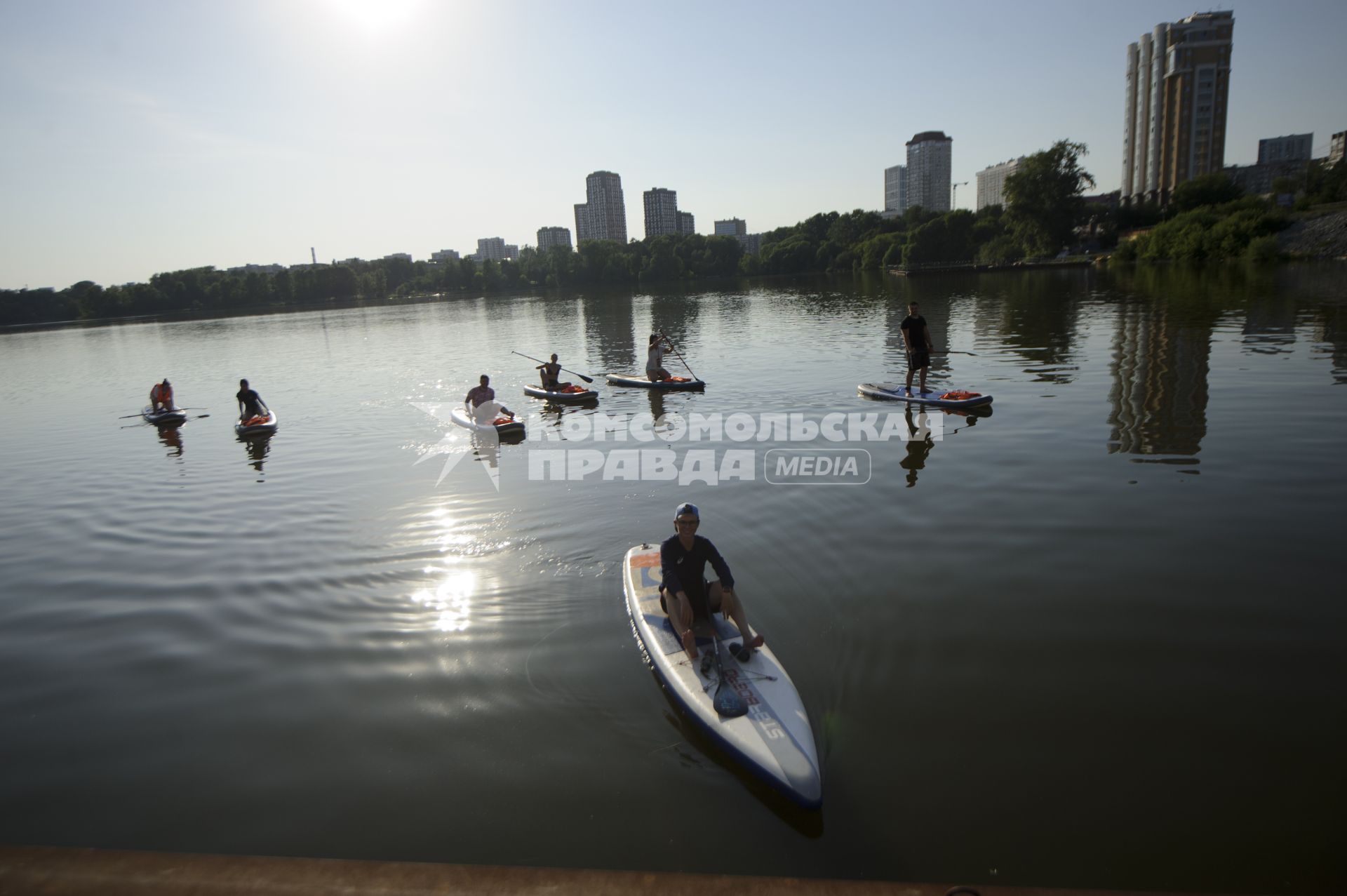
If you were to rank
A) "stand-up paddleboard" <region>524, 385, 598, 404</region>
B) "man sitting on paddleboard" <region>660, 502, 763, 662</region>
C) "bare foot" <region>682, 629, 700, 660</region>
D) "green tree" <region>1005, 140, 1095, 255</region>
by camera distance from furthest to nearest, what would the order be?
"green tree" <region>1005, 140, 1095, 255</region> < "stand-up paddleboard" <region>524, 385, 598, 404</region> < "man sitting on paddleboard" <region>660, 502, 763, 662</region> < "bare foot" <region>682, 629, 700, 660</region>

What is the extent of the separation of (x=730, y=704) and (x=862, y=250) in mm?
131838

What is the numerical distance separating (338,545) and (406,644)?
13.0ft

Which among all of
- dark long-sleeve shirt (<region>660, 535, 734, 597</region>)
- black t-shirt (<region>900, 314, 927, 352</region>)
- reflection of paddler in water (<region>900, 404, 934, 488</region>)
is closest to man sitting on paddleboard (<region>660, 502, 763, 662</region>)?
dark long-sleeve shirt (<region>660, 535, 734, 597</region>)

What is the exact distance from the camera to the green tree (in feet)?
306

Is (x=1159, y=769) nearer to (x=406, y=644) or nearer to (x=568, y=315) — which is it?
(x=406, y=644)

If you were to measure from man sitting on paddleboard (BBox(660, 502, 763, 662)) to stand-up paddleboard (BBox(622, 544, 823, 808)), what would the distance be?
0.71 ft

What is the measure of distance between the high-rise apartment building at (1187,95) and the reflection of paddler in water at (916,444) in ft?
436

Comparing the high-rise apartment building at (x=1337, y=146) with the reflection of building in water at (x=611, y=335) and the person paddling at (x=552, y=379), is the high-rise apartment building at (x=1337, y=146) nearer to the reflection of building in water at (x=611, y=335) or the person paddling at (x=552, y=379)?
the reflection of building in water at (x=611, y=335)

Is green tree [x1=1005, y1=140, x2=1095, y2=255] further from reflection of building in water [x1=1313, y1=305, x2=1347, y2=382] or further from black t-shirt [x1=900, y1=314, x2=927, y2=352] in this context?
black t-shirt [x1=900, y1=314, x2=927, y2=352]

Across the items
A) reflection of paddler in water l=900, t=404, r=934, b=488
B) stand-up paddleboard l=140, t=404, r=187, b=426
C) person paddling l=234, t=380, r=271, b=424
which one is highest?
person paddling l=234, t=380, r=271, b=424

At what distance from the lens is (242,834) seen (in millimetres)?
5941

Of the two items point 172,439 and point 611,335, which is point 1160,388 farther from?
point 611,335

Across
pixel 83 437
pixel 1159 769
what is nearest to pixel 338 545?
pixel 1159 769

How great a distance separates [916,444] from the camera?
15.9 m
